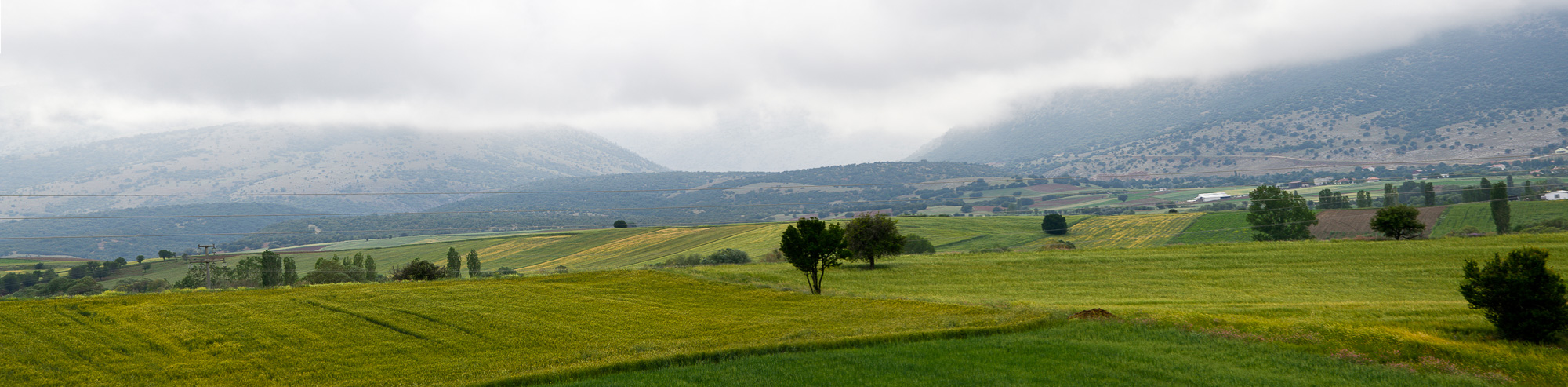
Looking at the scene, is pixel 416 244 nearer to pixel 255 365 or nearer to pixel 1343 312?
pixel 255 365

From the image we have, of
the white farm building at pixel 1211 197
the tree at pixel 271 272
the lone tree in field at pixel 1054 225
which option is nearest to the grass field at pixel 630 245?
the lone tree in field at pixel 1054 225

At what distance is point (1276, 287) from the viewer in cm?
4322

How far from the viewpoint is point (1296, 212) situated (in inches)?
3597

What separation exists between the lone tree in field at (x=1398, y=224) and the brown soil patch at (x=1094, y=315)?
165 feet

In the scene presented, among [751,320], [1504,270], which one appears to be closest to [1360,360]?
[1504,270]

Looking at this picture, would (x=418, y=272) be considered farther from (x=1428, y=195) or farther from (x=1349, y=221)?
(x=1428, y=195)

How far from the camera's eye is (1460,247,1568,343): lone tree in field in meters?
22.8

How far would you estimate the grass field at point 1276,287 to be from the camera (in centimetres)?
2312

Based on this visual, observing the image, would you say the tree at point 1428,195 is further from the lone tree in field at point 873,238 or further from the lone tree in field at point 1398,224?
the lone tree in field at point 873,238

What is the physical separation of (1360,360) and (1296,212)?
8347 centimetres

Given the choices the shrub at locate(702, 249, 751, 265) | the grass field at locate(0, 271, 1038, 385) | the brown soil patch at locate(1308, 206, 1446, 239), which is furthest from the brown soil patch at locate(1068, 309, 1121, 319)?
the brown soil patch at locate(1308, 206, 1446, 239)

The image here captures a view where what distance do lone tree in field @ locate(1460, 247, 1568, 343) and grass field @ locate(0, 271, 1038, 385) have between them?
14.2m

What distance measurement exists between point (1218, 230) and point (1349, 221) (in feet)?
46.7

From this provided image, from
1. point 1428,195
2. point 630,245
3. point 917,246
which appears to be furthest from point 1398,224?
point 630,245
